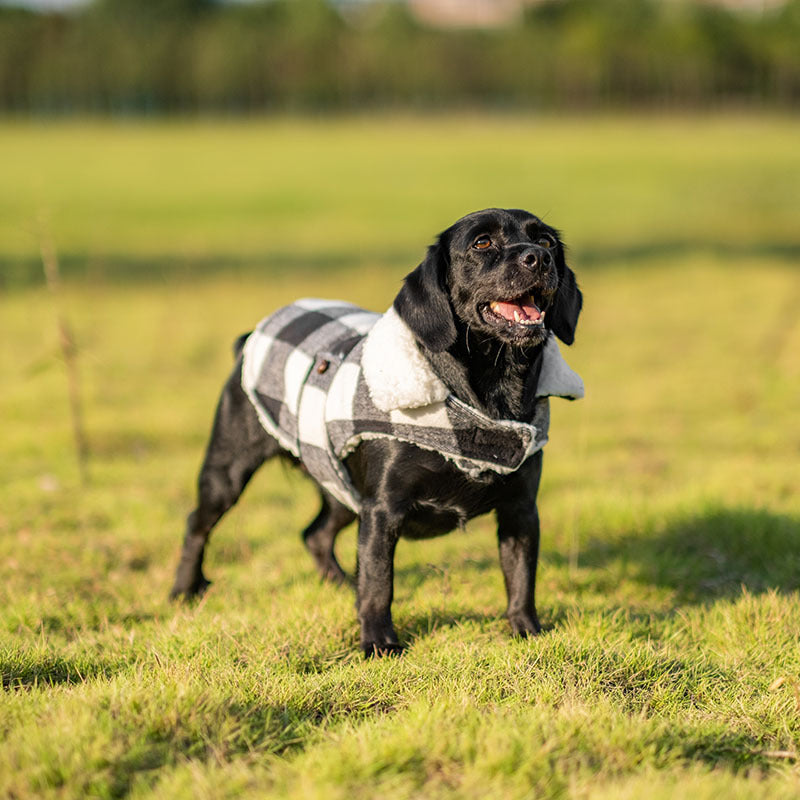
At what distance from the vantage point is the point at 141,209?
100 ft

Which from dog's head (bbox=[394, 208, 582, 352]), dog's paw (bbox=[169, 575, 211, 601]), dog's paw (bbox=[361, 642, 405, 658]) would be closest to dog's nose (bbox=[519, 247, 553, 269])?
dog's head (bbox=[394, 208, 582, 352])

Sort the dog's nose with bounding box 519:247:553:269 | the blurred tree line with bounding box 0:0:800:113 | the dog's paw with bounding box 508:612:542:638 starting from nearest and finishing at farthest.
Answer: the dog's nose with bounding box 519:247:553:269 → the dog's paw with bounding box 508:612:542:638 → the blurred tree line with bounding box 0:0:800:113

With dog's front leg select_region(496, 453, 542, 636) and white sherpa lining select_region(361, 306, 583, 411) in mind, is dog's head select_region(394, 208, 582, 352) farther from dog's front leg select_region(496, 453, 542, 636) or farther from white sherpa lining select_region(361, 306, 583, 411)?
dog's front leg select_region(496, 453, 542, 636)

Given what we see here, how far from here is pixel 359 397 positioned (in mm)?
4105

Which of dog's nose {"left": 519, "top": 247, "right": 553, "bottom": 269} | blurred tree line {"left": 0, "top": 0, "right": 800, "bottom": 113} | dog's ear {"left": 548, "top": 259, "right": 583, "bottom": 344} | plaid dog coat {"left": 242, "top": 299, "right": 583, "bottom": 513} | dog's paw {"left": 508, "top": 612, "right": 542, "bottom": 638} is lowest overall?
dog's paw {"left": 508, "top": 612, "right": 542, "bottom": 638}

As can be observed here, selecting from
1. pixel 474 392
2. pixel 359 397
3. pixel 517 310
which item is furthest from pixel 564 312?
pixel 359 397

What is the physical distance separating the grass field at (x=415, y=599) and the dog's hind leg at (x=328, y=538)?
0.41 feet

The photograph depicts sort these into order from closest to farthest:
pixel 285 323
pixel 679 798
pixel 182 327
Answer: pixel 679 798
pixel 285 323
pixel 182 327

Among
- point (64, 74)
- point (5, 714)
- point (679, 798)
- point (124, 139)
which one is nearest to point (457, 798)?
point (679, 798)

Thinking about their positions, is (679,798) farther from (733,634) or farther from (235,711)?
(733,634)

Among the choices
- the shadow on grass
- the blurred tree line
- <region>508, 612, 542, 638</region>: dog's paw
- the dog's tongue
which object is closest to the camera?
the dog's tongue

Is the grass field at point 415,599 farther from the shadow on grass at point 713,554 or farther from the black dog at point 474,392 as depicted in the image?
the black dog at point 474,392

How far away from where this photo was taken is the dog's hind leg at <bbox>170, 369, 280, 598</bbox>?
5.00 metres

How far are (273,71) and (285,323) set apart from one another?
11286cm
